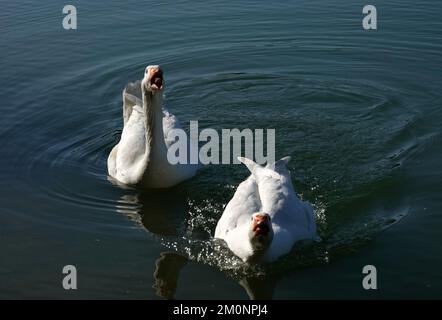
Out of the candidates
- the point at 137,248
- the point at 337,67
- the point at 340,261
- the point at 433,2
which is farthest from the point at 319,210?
the point at 433,2

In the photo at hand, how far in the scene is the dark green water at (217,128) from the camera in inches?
415

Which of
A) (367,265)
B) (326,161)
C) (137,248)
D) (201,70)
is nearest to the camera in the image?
(367,265)

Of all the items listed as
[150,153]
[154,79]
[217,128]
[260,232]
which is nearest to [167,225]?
[150,153]

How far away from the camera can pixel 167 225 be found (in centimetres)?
1210

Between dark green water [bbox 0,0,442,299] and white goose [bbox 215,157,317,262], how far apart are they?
29 cm

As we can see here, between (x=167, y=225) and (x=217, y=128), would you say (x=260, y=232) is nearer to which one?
(x=167, y=225)

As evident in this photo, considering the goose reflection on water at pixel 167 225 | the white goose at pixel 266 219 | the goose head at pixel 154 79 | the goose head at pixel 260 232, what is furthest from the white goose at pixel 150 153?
the goose head at pixel 260 232

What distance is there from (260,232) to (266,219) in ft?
0.65

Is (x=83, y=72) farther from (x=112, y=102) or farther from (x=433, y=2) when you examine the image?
(x=433, y=2)

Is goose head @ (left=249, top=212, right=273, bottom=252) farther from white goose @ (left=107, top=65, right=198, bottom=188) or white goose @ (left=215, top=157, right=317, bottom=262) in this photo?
white goose @ (left=107, top=65, right=198, bottom=188)

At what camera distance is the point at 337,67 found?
60.1ft

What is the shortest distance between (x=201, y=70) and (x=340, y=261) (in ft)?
30.6

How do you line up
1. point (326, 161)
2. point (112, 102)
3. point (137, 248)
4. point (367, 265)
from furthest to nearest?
point (112, 102), point (326, 161), point (137, 248), point (367, 265)

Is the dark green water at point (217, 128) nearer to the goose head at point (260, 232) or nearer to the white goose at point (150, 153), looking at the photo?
the white goose at point (150, 153)
